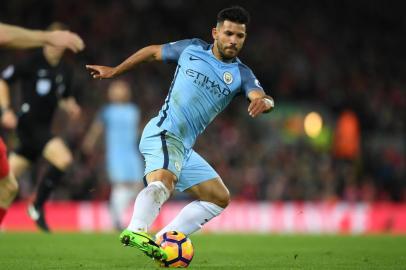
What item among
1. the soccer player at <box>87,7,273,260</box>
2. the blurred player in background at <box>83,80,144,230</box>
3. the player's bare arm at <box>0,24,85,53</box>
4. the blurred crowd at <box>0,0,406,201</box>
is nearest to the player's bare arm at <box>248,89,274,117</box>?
the soccer player at <box>87,7,273,260</box>

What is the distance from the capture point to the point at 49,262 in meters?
7.55

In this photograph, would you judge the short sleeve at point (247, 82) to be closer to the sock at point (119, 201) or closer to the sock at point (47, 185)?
the sock at point (47, 185)

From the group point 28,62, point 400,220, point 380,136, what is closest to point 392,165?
point 380,136

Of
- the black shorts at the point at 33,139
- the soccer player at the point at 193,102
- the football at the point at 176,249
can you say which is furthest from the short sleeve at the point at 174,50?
the black shorts at the point at 33,139

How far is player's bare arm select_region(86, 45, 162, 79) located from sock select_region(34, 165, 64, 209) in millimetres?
4096

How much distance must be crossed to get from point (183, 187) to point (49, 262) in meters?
1.30

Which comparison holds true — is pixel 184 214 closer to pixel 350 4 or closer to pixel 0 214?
pixel 0 214

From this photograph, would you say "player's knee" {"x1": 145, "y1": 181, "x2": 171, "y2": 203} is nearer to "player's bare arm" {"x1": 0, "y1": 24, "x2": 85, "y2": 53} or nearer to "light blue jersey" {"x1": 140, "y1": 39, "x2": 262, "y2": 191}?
"light blue jersey" {"x1": 140, "y1": 39, "x2": 262, "y2": 191}

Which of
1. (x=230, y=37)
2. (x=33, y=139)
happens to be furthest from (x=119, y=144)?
(x=230, y=37)

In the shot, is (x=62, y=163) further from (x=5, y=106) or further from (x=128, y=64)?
(x=128, y=64)

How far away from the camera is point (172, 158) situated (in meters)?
7.21

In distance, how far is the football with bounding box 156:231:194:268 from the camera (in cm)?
695

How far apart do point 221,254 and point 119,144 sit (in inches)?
219

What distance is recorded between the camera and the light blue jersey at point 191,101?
7.41 meters
